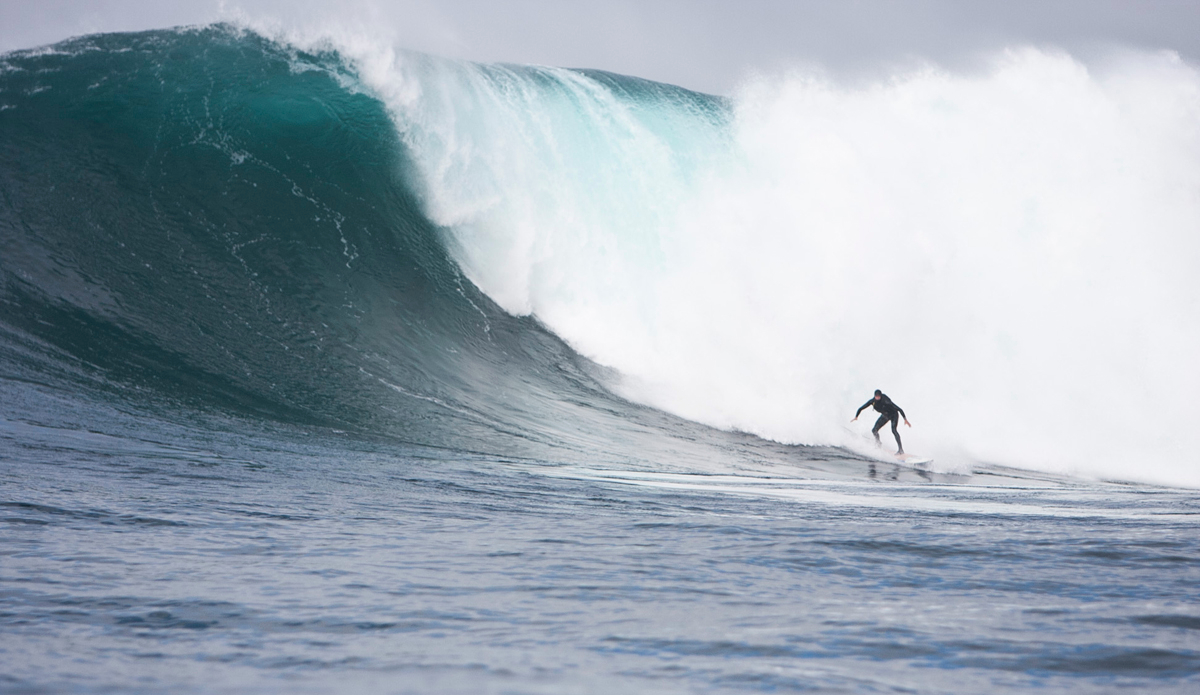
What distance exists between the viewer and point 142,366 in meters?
8.12

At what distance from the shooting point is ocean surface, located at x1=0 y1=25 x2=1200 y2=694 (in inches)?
95.6

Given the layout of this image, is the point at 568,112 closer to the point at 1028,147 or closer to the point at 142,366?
the point at 1028,147

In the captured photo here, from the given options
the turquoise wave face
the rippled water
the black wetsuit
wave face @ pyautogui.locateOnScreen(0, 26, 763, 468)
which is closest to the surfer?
the black wetsuit

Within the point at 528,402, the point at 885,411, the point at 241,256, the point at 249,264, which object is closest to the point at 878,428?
the point at 885,411

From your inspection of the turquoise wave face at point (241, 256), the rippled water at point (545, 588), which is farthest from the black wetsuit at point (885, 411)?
the rippled water at point (545, 588)

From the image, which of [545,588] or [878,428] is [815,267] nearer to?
[878,428]

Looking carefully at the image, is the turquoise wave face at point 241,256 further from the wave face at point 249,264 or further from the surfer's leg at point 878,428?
the surfer's leg at point 878,428

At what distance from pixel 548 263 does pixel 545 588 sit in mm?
12209

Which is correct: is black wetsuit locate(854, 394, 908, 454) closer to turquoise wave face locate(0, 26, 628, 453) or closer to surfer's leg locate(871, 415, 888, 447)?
surfer's leg locate(871, 415, 888, 447)

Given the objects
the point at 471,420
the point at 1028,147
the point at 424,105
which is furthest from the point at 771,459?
the point at 1028,147

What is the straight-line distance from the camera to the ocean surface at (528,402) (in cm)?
243

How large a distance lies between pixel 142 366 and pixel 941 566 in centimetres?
720

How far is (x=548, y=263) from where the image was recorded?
15.0 metres

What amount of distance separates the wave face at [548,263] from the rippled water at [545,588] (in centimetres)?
344
